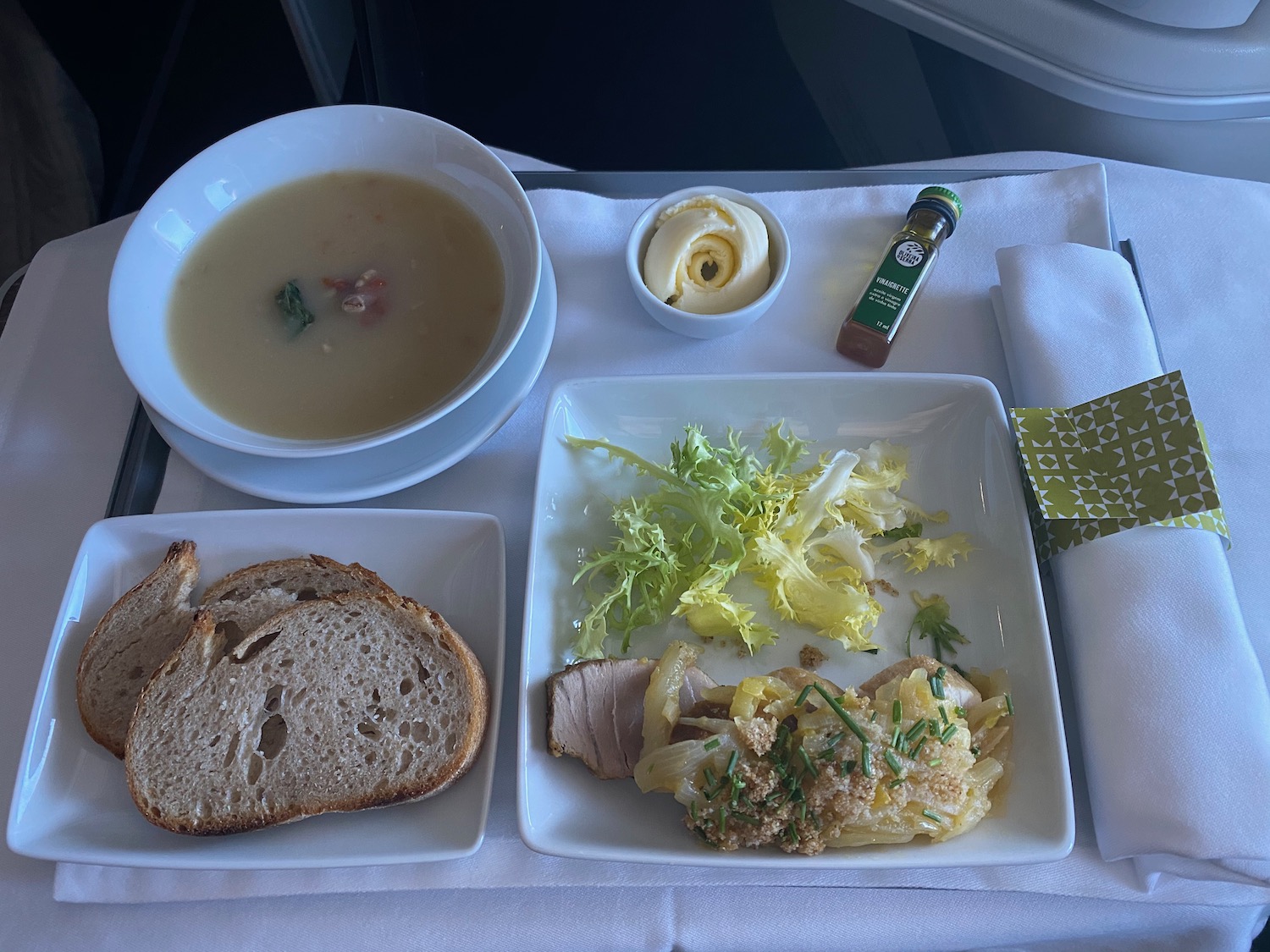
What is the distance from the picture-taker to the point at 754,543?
4.07ft

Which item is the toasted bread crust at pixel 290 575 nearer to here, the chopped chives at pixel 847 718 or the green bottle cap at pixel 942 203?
the chopped chives at pixel 847 718

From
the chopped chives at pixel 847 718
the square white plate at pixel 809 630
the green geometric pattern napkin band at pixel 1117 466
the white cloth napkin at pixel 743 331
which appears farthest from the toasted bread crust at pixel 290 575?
the green geometric pattern napkin band at pixel 1117 466

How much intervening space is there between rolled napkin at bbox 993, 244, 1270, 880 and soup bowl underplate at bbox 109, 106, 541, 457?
851 mm

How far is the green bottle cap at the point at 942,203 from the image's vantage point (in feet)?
4.72

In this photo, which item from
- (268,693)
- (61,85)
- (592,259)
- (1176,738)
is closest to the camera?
(1176,738)

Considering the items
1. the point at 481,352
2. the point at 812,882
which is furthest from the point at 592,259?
the point at 812,882

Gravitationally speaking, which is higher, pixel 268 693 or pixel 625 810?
pixel 268 693

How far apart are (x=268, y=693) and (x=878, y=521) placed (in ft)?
2.92

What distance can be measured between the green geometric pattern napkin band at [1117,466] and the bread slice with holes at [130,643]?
120 cm

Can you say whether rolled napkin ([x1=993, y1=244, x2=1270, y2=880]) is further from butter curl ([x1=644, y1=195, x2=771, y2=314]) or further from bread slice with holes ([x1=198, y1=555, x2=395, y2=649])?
bread slice with holes ([x1=198, y1=555, x2=395, y2=649])

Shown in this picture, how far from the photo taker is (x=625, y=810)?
1111 mm

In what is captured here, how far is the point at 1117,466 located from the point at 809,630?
0.49 metres

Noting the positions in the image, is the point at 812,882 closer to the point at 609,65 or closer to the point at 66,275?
the point at 66,275

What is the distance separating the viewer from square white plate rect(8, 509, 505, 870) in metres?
1.05
